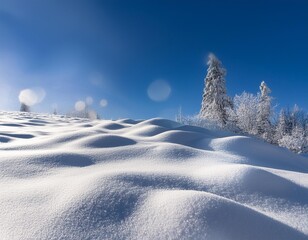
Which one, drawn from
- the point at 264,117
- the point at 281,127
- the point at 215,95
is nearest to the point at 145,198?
the point at 215,95

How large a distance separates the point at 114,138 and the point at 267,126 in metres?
21.9

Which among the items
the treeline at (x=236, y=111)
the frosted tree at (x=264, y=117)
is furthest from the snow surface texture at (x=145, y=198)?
the frosted tree at (x=264, y=117)

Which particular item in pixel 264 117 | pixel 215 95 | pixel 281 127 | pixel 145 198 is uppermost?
pixel 215 95

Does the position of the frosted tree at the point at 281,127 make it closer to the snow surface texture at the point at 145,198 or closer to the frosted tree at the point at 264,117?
the frosted tree at the point at 264,117

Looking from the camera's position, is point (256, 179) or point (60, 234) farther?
point (256, 179)

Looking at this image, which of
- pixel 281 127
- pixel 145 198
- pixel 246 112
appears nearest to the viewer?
pixel 145 198

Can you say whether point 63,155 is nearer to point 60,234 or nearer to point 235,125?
point 60,234

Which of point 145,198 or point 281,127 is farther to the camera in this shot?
point 281,127

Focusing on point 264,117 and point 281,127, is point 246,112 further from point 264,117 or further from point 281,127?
point 281,127

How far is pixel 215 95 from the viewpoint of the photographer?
2139cm

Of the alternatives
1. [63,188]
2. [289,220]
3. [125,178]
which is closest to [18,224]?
[63,188]

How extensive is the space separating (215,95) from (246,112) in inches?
119

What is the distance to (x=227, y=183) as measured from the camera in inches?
86.0

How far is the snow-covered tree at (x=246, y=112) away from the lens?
2109 cm
